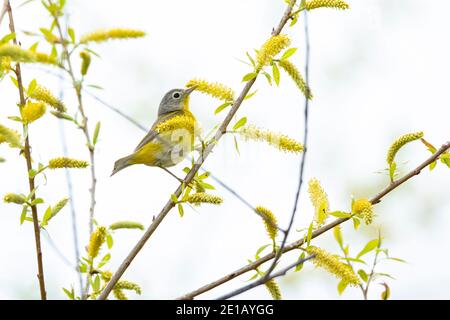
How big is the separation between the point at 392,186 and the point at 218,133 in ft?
1.98

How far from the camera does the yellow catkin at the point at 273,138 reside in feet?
7.01

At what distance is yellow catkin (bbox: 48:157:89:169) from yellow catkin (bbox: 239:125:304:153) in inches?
19.8

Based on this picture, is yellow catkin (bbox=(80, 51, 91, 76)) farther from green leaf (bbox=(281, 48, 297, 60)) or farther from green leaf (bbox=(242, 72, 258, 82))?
green leaf (bbox=(281, 48, 297, 60))

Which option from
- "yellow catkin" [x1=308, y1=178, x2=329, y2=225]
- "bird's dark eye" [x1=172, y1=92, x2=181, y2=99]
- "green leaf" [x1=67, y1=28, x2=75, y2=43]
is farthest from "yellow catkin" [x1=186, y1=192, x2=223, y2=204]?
"bird's dark eye" [x1=172, y1=92, x2=181, y2=99]

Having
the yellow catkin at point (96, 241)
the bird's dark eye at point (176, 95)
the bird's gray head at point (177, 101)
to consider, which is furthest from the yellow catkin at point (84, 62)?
the bird's dark eye at point (176, 95)

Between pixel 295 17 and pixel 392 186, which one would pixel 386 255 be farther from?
pixel 295 17

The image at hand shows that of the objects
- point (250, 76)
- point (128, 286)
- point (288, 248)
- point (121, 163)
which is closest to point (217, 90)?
point (250, 76)

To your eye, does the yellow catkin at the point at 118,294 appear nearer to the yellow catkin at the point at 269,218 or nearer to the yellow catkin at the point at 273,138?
the yellow catkin at the point at 269,218

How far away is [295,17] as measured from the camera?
249 cm

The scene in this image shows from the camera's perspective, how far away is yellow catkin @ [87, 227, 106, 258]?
2010 mm

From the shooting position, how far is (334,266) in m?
1.92

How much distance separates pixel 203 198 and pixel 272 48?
0.53 metres

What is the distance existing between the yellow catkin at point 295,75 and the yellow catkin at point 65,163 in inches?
27.2
